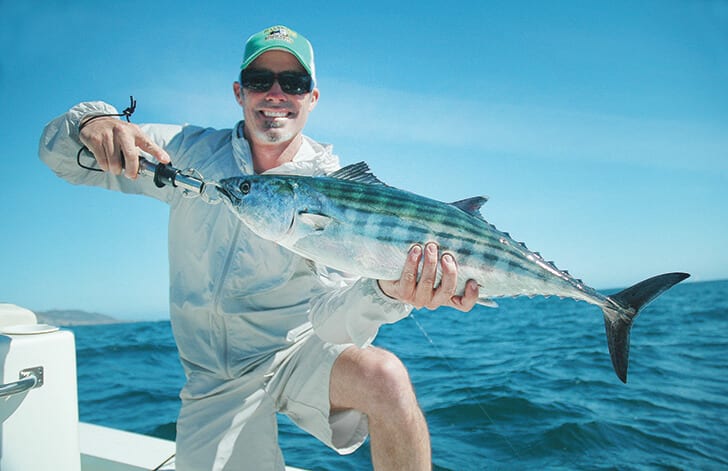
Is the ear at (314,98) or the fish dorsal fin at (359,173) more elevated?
the ear at (314,98)

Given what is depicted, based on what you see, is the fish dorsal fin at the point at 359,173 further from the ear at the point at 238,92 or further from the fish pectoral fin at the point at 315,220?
the ear at the point at 238,92

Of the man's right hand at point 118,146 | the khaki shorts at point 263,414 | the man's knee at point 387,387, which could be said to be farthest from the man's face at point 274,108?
the man's knee at point 387,387

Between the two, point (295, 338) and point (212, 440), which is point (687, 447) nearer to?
point (295, 338)

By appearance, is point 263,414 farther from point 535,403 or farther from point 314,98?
point 535,403

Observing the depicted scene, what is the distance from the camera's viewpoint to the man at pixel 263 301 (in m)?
2.50

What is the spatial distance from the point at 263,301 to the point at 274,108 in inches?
51.4

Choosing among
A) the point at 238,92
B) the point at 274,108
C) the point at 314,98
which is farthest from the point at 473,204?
the point at 238,92

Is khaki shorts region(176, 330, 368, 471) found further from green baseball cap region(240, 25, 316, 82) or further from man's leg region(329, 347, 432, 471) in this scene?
green baseball cap region(240, 25, 316, 82)

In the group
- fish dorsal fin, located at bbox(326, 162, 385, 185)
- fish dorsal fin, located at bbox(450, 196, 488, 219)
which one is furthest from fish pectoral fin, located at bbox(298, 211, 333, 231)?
fish dorsal fin, located at bbox(450, 196, 488, 219)

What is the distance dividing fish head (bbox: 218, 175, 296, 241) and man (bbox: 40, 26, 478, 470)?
0.39 m

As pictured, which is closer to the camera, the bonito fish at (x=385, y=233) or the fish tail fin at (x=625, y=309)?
the bonito fish at (x=385, y=233)

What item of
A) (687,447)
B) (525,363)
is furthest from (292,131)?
(525,363)

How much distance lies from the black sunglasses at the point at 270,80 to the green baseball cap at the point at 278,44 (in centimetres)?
7

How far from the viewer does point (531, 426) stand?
538cm
